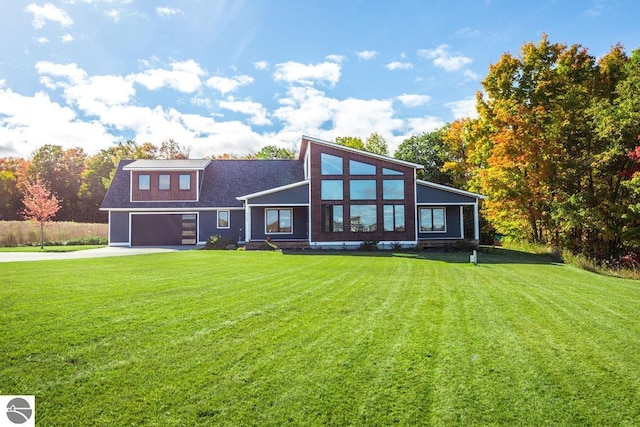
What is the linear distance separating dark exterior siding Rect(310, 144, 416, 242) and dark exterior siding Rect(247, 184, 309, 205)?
54 cm

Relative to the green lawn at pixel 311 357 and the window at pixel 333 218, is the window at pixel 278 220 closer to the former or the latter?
the window at pixel 333 218

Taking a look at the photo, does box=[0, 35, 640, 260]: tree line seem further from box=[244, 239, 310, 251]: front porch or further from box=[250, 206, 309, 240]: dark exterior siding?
box=[244, 239, 310, 251]: front porch

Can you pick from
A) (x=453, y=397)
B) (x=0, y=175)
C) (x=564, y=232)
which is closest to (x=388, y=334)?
(x=453, y=397)

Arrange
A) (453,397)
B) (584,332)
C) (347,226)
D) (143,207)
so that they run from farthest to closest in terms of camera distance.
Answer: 1. (143,207)
2. (347,226)
3. (584,332)
4. (453,397)

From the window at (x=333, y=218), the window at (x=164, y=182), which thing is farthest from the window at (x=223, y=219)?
the window at (x=333, y=218)

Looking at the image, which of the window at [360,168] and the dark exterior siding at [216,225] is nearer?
the window at [360,168]

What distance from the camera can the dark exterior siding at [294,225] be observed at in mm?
24828

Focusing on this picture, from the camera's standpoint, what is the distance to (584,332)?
19.3ft

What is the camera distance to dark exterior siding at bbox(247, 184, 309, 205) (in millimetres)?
23312

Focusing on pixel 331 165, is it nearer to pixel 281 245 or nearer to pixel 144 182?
pixel 281 245

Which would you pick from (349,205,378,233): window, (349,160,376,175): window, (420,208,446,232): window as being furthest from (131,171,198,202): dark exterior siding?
(420,208,446,232): window

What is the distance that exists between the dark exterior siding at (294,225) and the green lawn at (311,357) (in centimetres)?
1648

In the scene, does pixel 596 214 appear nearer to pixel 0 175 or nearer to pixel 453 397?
pixel 453 397

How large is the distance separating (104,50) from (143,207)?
14.1 m
